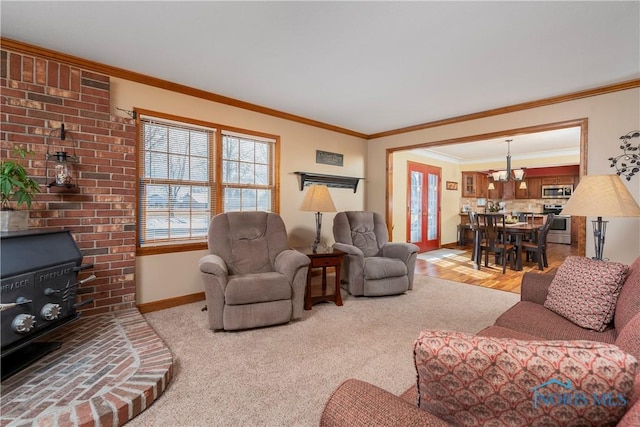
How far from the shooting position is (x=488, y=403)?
65 centimetres

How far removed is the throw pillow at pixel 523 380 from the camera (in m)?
0.58

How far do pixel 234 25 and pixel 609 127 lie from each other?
12.6 ft

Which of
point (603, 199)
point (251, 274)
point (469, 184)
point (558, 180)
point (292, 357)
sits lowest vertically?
point (292, 357)

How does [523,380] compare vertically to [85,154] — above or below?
below

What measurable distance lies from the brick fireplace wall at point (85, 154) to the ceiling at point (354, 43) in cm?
26

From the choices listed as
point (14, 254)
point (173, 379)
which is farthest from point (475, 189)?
point (14, 254)

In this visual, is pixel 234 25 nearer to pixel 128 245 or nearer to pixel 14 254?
pixel 14 254

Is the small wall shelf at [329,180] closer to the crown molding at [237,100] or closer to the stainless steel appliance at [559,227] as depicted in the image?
the crown molding at [237,100]

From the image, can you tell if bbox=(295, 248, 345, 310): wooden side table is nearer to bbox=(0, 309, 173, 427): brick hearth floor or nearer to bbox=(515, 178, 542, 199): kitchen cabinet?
bbox=(0, 309, 173, 427): brick hearth floor

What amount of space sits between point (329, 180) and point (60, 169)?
3.22 metres

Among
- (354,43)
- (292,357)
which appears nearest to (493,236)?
(354,43)

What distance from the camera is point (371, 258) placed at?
3.78m

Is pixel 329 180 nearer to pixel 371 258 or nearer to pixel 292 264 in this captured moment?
pixel 371 258

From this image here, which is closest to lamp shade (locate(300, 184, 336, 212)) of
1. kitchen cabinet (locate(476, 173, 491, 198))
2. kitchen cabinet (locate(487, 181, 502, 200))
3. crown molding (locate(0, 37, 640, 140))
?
crown molding (locate(0, 37, 640, 140))
